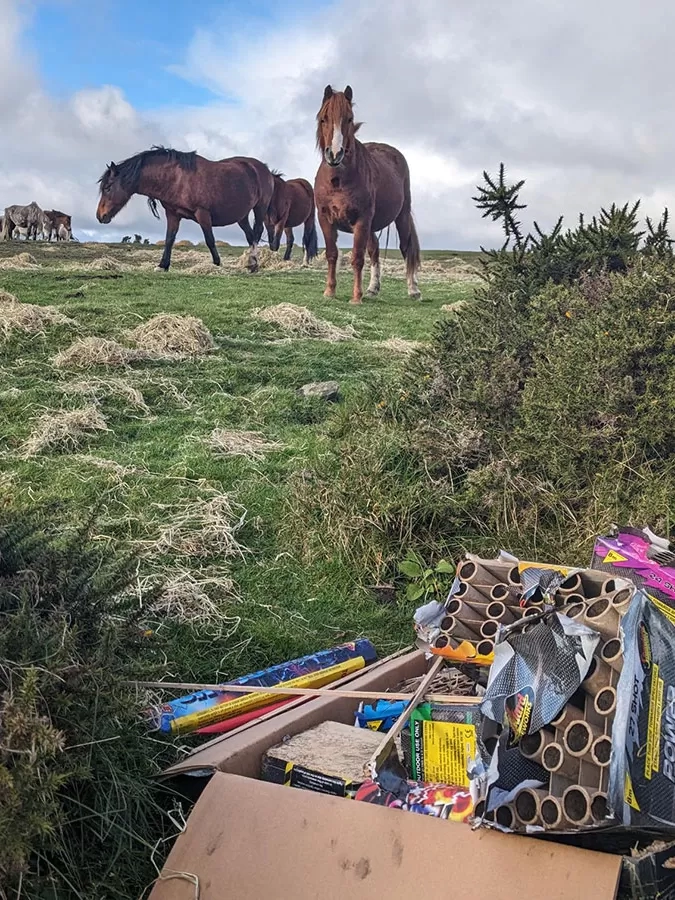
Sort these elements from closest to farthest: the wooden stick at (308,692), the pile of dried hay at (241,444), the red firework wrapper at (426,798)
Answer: the red firework wrapper at (426,798), the wooden stick at (308,692), the pile of dried hay at (241,444)

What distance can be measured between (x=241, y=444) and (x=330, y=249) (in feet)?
27.3

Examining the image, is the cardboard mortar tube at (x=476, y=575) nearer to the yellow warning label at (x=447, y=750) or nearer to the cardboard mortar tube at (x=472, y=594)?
the cardboard mortar tube at (x=472, y=594)

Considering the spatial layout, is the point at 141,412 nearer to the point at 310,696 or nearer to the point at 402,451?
the point at 402,451

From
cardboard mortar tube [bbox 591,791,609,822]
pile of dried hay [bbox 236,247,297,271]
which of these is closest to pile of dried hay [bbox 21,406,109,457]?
cardboard mortar tube [bbox 591,791,609,822]

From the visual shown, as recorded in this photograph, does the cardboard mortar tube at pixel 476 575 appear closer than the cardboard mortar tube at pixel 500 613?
No

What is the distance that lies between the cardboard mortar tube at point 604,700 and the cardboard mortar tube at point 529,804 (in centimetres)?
24

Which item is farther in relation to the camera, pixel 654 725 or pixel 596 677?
pixel 596 677

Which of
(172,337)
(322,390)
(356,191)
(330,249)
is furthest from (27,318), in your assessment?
(356,191)

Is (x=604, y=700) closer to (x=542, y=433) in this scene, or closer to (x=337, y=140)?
(x=542, y=433)

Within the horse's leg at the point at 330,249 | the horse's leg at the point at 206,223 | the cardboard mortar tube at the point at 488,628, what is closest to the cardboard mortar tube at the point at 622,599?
the cardboard mortar tube at the point at 488,628

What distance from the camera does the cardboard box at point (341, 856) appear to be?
175 centimetres

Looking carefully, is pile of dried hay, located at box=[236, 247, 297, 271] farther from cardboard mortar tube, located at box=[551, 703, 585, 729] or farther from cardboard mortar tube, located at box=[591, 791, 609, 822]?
cardboard mortar tube, located at box=[591, 791, 609, 822]

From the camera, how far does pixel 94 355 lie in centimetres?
796

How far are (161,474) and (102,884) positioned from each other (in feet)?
12.0
